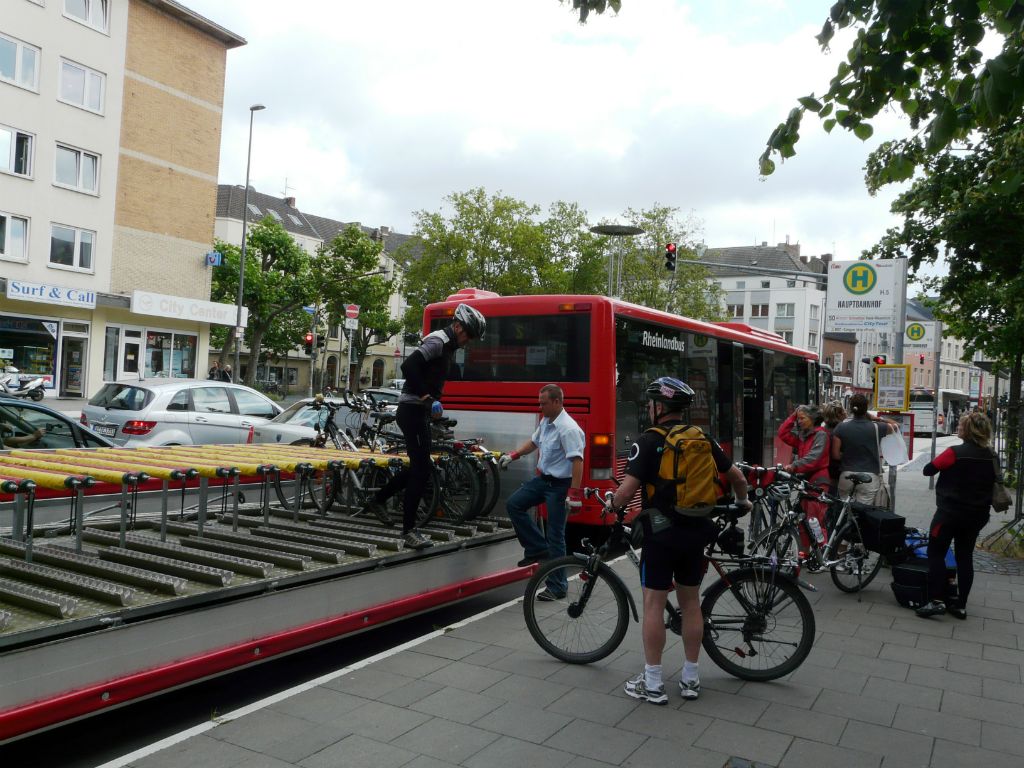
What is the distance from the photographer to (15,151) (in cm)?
3056

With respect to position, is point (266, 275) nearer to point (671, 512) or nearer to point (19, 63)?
point (19, 63)

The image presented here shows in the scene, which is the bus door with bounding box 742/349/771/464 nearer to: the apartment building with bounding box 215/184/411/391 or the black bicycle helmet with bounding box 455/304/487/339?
the black bicycle helmet with bounding box 455/304/487/339

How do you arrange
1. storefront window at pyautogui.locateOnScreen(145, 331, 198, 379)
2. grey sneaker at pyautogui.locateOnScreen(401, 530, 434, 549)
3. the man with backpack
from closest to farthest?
the man with backpack < grey sneaker at pyautogui.locateOnScreen(401, 530, 434, 549) < storefront window at pyautogui.locateOnScreen(145, 331, 198, 379)

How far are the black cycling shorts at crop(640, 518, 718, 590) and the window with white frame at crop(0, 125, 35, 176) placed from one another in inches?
1250

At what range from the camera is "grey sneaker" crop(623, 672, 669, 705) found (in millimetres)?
4980

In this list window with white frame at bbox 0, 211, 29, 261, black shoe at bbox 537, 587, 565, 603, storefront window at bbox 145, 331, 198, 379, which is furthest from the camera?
storefront window at bbox 145, 331, 198, 379

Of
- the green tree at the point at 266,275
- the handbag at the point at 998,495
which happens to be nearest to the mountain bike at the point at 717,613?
the handbag at the point at 998,495

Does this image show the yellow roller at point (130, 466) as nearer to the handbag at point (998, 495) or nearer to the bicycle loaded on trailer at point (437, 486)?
the bicycle loaded on trailer at point (437, 486)

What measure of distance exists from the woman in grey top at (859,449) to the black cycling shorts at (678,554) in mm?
4458

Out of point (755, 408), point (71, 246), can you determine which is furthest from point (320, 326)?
point (755, 408)

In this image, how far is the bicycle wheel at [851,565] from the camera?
8.22 meters

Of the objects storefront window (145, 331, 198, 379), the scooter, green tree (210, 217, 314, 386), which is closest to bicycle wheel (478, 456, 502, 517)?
the scooter

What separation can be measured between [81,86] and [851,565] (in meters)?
33.1

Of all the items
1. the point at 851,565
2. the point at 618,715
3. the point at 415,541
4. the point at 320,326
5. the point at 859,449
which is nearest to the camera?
the point at 618,715
